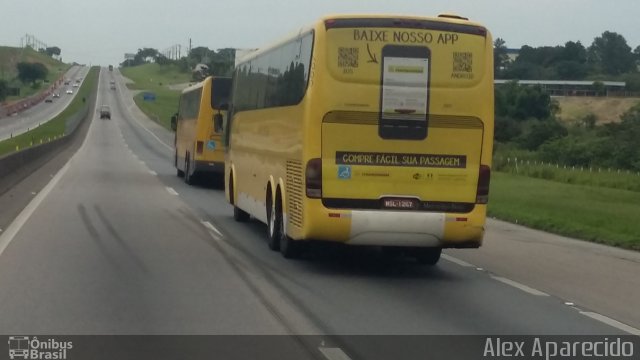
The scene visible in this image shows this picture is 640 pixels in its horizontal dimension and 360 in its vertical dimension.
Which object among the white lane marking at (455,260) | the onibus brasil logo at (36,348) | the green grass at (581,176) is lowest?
the green grass at (581,176)

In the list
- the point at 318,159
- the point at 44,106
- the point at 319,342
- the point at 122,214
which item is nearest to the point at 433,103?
the point at 318,159

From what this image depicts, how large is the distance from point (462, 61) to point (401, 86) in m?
0.85

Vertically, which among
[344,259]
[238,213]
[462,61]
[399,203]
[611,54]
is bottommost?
[238,213]

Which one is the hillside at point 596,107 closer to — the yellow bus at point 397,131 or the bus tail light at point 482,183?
the bus tail light at point 482,183

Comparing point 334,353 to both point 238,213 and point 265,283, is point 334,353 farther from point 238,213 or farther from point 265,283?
point 238,213

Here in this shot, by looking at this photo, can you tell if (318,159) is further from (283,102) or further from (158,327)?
(158,327)

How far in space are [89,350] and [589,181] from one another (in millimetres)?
33344

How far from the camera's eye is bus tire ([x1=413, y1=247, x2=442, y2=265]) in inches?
610

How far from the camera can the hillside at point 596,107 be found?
3725 inches

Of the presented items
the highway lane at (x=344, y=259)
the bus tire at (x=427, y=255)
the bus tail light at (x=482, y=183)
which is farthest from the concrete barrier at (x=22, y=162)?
the bus tail light at (x=482, y=183)

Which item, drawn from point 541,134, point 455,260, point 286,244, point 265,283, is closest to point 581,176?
point 541,134

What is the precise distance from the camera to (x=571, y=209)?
26.8 metres

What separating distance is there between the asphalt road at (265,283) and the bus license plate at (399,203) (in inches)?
36.3

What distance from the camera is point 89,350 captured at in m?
8.87
